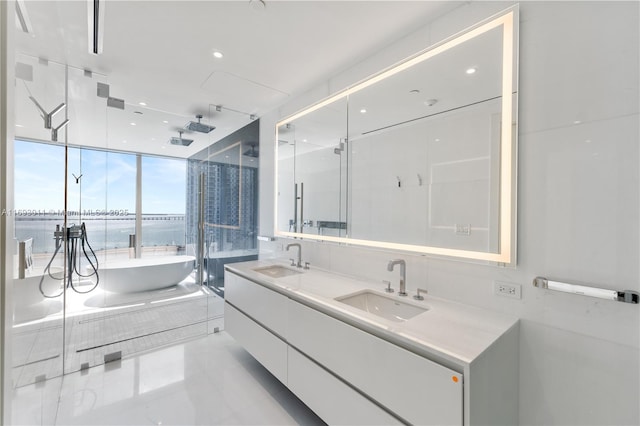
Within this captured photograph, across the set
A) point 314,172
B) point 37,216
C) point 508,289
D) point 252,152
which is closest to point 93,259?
point 37,216

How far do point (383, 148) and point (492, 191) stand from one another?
84 cm

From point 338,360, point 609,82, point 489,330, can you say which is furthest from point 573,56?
point 338,360

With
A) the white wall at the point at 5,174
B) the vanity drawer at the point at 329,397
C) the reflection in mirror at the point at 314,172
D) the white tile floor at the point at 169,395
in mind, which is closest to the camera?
the white wall at the point at 5,174

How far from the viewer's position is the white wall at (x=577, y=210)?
1118 millimetres

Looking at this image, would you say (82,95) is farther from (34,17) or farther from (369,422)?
(369,422)

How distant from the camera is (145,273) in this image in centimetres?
429

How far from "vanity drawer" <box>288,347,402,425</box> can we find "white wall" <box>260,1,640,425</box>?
766mm

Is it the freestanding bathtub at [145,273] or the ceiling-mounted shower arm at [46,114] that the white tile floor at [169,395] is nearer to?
the ceiling-mounted shower arm at [46,114]

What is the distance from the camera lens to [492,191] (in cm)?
148

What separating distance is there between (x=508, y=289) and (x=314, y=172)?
6.18ft

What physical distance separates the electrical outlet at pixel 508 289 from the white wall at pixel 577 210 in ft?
0.09

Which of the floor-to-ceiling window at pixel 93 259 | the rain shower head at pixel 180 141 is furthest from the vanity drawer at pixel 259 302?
the rain shower head at pixel 180 141

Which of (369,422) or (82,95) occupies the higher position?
(82,95)

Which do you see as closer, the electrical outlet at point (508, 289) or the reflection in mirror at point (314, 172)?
the electrical outlet at point (508, 289)
